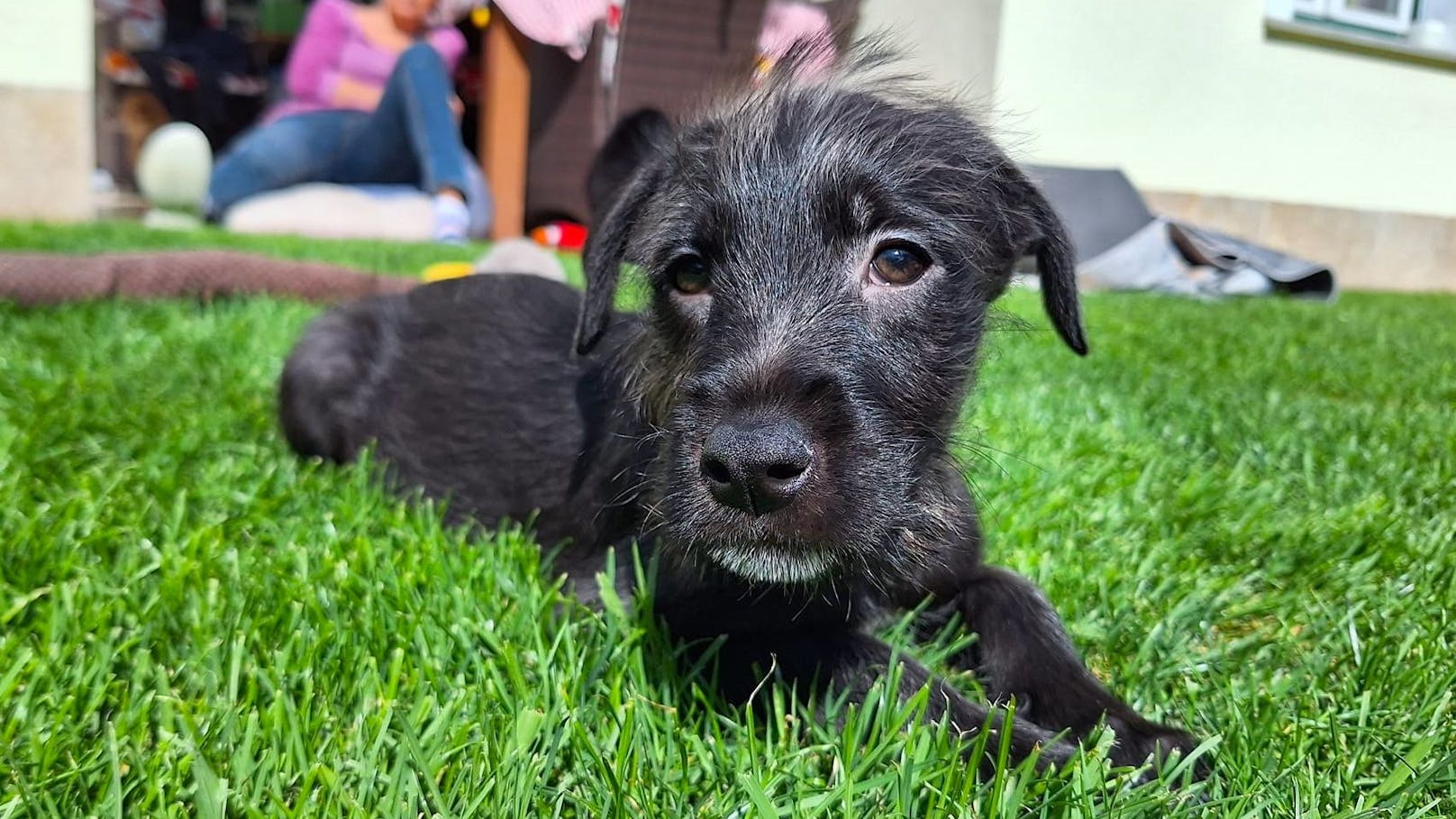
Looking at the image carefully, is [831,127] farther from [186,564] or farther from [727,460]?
[186,564]

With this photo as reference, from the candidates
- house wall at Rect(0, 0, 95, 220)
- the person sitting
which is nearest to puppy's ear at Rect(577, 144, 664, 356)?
the person sitting

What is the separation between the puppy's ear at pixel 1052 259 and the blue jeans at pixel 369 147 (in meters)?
Result: 8.21

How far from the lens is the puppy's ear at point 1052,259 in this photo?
84.9 inches

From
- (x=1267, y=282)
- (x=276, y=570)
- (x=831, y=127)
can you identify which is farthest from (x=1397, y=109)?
(x=276, y=570)

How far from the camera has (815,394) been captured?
1550 mm

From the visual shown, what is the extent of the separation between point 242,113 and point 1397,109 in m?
15.0

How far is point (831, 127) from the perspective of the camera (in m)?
1.95

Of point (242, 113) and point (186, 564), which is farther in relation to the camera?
point (242, 113)

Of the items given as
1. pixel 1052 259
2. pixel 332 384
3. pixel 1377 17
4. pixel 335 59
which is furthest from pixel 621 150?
pixel 1377 17

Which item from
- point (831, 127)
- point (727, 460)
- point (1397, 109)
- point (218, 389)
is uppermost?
point (1397, 109)

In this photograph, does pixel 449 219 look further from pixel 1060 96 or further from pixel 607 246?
pixel 607 246

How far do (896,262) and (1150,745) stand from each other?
0.91m

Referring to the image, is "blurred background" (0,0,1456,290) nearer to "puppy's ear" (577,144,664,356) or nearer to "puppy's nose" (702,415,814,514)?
"puppy's ear" (577,144,664,356)

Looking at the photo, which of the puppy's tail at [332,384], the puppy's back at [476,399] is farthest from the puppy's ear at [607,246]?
the puppy's tail at [332,384]
